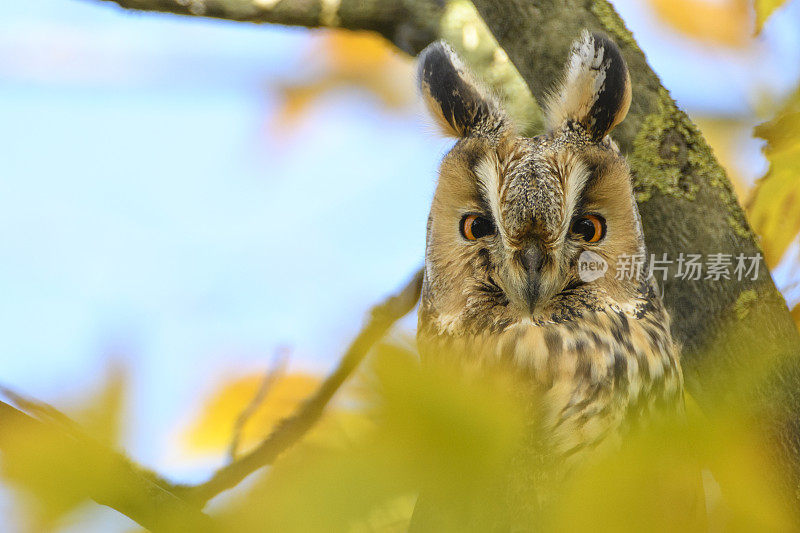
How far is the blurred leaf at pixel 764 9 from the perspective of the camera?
4.66 feet

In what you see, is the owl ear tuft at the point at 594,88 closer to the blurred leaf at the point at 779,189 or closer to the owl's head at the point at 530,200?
the owl's head at the point at 530,200

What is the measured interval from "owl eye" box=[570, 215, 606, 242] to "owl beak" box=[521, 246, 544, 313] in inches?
5.8

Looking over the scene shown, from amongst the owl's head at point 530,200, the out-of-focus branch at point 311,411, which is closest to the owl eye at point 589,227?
the owl's head at point 530,200

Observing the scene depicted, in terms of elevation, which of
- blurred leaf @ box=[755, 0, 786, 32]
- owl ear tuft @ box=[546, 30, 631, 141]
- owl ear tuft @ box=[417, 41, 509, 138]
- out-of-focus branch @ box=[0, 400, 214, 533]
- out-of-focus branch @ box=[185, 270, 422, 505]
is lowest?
out-of-focus branch @ box=[185, 270, 422, 505]

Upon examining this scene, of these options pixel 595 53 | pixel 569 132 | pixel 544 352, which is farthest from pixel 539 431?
→ pixel 595 53

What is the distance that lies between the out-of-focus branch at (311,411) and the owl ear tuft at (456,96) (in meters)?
0.49

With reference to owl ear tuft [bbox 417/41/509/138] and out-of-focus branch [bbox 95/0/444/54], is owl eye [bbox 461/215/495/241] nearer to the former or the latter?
owl ear tuft [bbox 417/41/509/138]

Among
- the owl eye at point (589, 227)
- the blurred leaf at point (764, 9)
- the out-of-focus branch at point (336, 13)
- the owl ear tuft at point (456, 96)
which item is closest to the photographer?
the blurred leaf at point (764, 9)

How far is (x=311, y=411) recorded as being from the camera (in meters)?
1.46

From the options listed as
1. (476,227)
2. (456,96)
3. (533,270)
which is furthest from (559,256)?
(456,96)

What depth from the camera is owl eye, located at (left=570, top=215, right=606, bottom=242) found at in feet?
5.41

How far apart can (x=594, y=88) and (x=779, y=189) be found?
45 cm

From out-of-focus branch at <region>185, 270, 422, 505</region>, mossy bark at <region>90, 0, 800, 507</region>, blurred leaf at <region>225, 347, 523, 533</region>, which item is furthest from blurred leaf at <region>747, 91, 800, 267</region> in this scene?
blurred leaf at <region>225, 347, 523, 533</region>

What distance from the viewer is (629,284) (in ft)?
5.77
